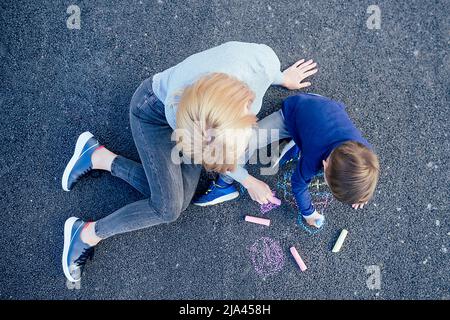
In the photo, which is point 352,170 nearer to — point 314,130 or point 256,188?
point 314,130

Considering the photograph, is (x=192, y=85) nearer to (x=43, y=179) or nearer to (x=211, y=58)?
(x=211, y=58)

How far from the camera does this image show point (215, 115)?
1.57m

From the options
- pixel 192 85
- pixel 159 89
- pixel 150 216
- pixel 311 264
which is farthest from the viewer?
pixel 311 264

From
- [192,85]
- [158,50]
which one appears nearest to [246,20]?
[158,50]

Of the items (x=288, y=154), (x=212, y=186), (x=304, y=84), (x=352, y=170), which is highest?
(x=304, y=84)

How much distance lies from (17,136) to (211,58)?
4.64 ft

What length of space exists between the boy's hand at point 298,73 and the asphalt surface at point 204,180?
6 cm

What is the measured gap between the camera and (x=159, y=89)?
1972 mm

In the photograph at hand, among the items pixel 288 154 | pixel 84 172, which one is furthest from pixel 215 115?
pixel 84 172

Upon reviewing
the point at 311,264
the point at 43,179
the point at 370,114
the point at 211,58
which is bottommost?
the point at 311,264

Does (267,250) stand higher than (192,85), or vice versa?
(192,85)

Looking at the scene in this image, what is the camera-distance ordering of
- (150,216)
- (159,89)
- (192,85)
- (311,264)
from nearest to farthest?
(192,85)
(159,89)
(150,216)
(311,264)

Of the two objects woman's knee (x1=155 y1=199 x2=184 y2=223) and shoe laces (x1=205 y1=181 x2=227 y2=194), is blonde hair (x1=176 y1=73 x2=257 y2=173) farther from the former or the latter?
shoe laces (x1=205 y1=181 x2=227 y2=194)

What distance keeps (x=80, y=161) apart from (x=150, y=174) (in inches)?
20.3
